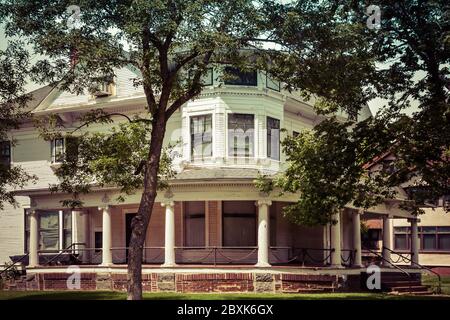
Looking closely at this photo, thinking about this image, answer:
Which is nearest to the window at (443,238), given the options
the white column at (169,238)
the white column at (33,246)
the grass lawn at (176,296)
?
the grass lawn at (176,296)

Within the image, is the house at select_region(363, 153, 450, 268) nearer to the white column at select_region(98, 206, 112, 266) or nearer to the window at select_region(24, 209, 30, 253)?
the window at select_region(24, 209, 30, 253)

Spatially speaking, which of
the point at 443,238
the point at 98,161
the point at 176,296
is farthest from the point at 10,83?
the point at 443,238

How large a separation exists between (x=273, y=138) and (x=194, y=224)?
16.2 feet

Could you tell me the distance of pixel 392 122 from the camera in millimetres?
22297

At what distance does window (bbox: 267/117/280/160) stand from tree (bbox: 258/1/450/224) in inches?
344

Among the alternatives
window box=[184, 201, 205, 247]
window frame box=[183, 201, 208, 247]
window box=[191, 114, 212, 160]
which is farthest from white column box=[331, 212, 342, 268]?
window box=[191, 114, 212, 160]

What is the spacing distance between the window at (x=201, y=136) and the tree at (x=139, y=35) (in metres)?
9.99

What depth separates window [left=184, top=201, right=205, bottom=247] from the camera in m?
31.9

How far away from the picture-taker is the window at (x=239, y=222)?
31.4 metres

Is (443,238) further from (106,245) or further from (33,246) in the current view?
(33,246)

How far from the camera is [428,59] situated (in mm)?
21438

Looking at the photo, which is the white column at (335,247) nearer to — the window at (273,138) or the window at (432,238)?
the window at (273,138)
